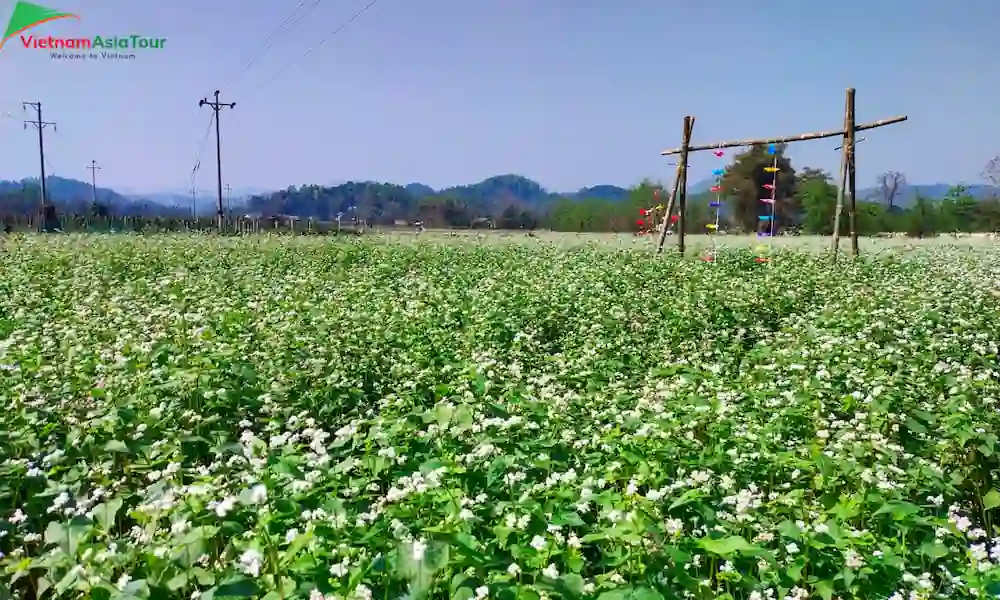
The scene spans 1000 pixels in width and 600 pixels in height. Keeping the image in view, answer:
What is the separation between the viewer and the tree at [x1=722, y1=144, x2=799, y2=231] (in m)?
33.3

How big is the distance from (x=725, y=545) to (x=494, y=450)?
1.14 meters

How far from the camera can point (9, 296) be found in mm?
8734

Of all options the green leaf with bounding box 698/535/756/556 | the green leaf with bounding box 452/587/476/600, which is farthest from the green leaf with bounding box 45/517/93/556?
the green leaf with bounding box 698/535/756/556

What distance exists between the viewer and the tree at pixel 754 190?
33344 mm

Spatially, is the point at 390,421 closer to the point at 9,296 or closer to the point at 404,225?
the point at 9,296

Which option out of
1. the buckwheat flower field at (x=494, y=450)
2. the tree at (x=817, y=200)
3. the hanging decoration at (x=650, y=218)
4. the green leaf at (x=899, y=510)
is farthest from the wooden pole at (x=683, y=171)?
the tree at (x=817, y=200)

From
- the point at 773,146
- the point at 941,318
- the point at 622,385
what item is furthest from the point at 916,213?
the point at 622,385

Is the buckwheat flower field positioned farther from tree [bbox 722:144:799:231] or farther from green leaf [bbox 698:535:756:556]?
tree [bbox 722:144:799:231]

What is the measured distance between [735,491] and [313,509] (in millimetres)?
1625

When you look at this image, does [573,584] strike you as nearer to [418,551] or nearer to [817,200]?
[418,551]

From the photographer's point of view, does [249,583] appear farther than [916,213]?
No

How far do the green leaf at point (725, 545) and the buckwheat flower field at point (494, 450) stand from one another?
0.03 feet

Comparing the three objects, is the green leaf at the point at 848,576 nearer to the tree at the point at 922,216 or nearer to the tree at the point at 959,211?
the tree at the point at 922,216

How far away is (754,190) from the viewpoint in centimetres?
3594
